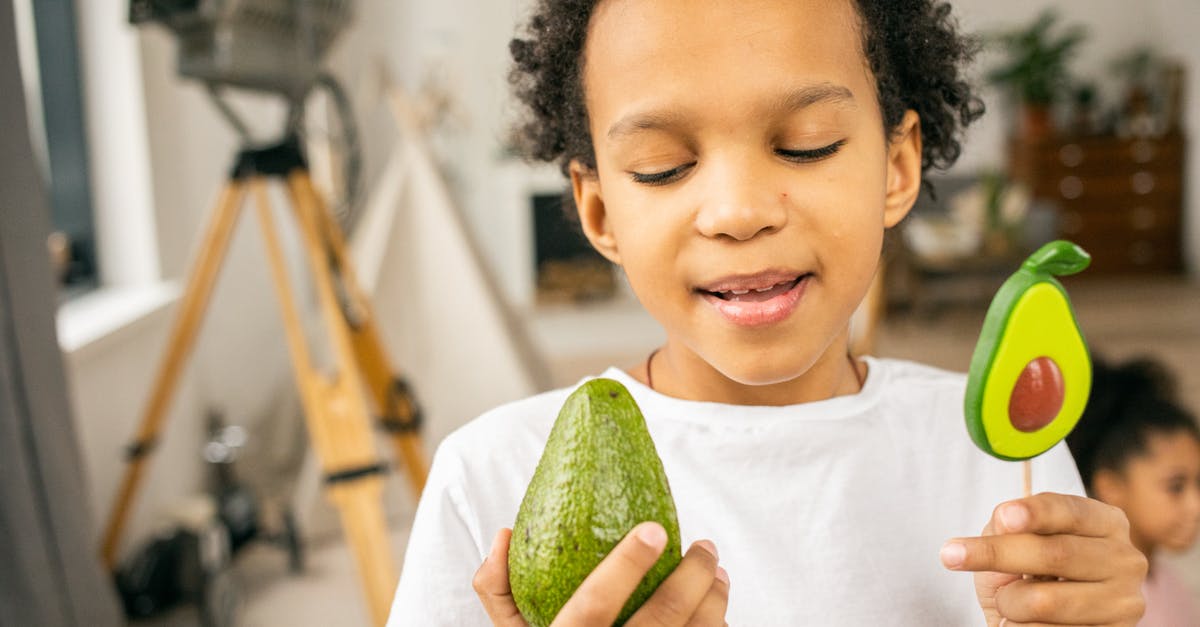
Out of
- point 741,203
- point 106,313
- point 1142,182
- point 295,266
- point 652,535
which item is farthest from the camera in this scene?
point 1142,182

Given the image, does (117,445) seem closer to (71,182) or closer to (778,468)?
(71,182)

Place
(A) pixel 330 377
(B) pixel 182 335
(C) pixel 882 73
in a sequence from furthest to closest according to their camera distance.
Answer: (B) pixel 182 335 → (A) pixel 330 377 → (C) pixel 882 73

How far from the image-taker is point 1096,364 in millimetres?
1642

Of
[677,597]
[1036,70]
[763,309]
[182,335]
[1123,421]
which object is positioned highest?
[1036,70]

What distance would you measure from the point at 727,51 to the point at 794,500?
0.29 metres

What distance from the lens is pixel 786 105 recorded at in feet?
1.81

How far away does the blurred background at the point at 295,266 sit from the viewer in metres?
1.54

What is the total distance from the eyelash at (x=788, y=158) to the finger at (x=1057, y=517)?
213 millimetres

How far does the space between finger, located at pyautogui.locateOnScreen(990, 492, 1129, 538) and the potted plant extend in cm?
673

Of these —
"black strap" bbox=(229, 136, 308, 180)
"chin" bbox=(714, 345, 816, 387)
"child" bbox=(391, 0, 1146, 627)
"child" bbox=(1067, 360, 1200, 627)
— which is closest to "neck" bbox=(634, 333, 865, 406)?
"child" bbox=(391, 0, 1146, 627)

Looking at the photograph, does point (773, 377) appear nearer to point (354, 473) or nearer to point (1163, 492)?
point (354, 473)

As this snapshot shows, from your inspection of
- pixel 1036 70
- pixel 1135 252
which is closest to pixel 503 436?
pixel 1036 70

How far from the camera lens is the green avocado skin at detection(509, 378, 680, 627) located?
43 cm

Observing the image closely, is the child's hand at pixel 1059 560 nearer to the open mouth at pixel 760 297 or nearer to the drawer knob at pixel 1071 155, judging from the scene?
the open mouth at pixel 760 297
